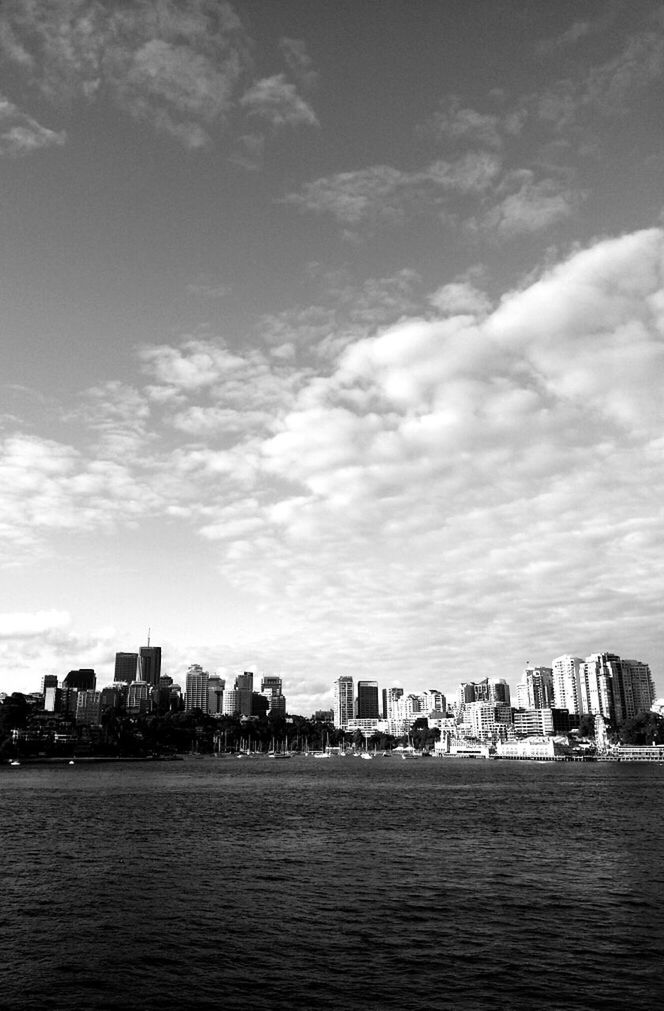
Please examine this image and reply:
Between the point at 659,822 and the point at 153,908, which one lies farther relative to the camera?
the point at 659,822

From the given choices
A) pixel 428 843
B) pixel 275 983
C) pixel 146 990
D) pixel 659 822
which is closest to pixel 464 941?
pixel 275 983

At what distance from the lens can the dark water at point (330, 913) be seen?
30.5 meters

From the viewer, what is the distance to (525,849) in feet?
217

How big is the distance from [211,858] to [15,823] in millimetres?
36345

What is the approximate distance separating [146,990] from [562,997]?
54.4ft

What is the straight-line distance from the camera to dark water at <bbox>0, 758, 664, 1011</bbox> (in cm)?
3045

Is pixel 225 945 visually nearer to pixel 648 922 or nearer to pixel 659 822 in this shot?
pixel 648 922

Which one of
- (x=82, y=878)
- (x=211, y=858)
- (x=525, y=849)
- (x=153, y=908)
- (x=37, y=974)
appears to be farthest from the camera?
(x=525, y=849)

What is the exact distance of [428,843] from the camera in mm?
69125

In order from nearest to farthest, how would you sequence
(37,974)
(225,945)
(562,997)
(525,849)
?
(562,997) < (37,974) < (225,945) < (525,849)

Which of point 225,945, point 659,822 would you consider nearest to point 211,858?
point 225,945

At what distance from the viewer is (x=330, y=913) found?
42.4 m

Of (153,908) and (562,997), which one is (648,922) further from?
(153,908)

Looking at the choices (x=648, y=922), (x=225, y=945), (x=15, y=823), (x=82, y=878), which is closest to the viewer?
(x=225, y=945)
